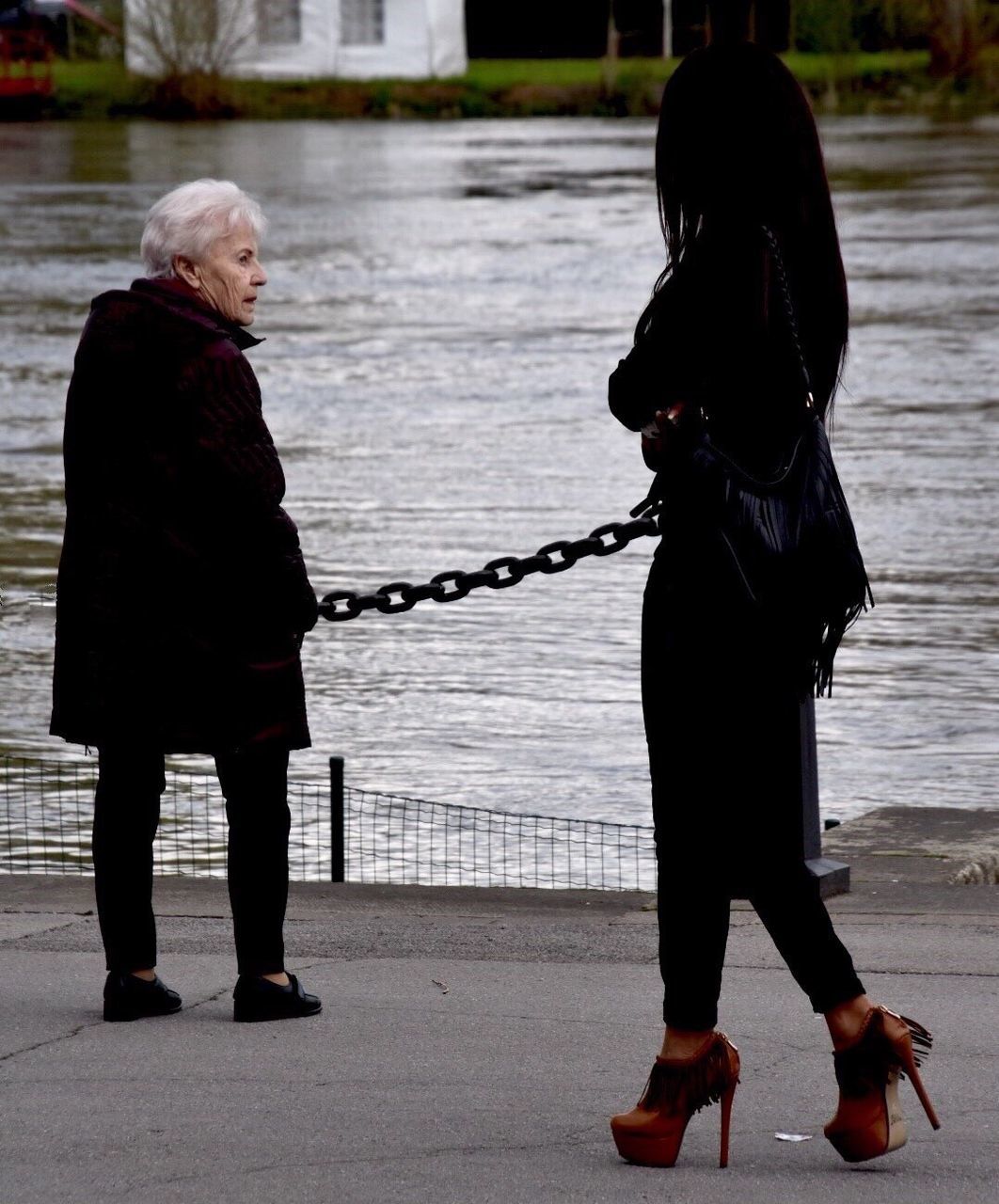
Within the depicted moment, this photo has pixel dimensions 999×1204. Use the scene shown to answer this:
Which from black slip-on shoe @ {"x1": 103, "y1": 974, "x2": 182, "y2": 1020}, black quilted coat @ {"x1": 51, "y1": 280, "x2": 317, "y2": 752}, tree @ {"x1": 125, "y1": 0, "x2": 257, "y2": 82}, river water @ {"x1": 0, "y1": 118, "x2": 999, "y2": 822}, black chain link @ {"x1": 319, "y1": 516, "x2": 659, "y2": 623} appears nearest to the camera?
black quilted coat @ {"x1": 51, "y1": 280, "x2": 317, "y2": 752}

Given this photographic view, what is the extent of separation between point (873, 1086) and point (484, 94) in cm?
5180

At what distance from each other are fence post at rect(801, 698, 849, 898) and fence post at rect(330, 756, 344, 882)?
137 cm

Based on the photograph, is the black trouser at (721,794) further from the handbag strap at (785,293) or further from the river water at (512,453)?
the river water at (512,453)

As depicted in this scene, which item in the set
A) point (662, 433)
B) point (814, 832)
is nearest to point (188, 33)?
point (814, 832)

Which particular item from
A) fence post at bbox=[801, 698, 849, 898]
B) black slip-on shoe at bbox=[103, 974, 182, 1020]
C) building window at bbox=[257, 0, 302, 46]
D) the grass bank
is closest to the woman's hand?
fence post at bbox=[801, 698, 849, 898]

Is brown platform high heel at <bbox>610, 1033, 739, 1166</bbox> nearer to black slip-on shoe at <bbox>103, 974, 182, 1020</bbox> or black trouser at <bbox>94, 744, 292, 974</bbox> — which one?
black trouser at <bbox>94, 744, 292, 974</bbox>

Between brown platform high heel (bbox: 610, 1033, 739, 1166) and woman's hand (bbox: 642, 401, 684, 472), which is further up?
A: woman's hand (bbox: 642, 401, 684, 472)

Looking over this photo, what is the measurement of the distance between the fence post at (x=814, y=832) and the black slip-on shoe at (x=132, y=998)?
147 centimetres

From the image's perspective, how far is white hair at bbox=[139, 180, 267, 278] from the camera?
4.79 m

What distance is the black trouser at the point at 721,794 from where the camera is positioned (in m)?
4.01

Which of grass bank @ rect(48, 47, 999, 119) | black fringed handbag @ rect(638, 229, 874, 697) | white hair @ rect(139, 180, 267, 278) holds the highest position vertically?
grass bank @ rect(48, 47, 999, 119)

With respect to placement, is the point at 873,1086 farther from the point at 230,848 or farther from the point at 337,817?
the point at 337,817

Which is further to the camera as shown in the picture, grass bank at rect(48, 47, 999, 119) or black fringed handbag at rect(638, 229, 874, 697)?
grass bank at rect(48, 47, 999, 119)

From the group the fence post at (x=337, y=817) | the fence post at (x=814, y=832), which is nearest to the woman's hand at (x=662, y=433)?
the fence post at (x=814, y=832)
